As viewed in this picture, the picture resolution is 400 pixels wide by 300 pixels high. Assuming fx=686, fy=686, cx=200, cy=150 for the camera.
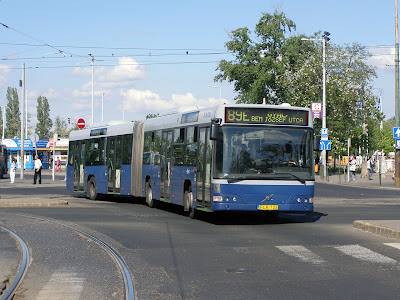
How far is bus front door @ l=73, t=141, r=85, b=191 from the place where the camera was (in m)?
27.9

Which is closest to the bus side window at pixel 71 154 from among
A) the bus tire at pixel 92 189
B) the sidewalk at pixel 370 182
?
the bus tire at pixel 92 189

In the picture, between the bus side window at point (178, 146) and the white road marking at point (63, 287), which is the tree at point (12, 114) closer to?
the bus side window at point (178, 146)

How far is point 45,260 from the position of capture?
10375mm

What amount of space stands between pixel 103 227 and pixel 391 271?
26.1 feet

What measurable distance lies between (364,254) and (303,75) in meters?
56.9

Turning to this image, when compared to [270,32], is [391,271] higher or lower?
lower

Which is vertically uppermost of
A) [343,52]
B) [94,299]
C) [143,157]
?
[343,52]

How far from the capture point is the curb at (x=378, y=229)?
44.2ft

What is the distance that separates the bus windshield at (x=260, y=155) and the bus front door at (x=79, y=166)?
516 inches

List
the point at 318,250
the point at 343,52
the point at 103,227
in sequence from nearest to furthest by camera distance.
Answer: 1. the point at 318,250
2. the point at 103,227
3. the point at 343,52

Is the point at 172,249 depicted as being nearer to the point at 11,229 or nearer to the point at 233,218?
the point at 11,229

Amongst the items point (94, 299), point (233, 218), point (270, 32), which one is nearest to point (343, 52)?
point (270, 32)

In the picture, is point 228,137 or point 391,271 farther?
point 228,137

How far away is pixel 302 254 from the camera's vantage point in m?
11.0
